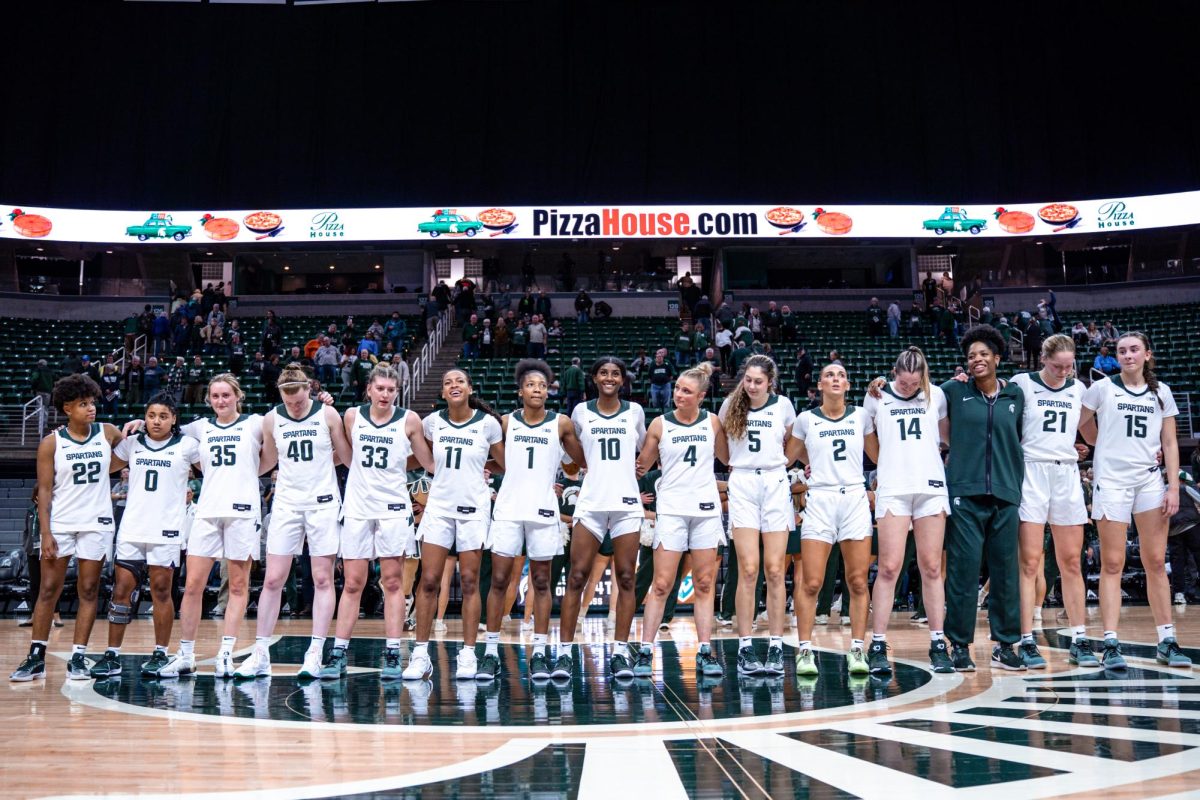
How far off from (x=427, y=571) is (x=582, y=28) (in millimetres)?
29376

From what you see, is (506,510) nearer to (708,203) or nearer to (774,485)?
(774,485)

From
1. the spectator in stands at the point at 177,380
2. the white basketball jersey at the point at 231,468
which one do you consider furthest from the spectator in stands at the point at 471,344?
the white basketball jersey at the point at 231,468

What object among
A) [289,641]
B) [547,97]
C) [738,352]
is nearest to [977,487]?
[289,641]

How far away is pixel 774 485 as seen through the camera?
735 centimetres

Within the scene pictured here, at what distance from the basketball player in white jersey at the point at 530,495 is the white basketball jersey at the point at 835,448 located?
1666mm

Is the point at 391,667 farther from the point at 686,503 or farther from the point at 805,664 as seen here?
the point at 805,664

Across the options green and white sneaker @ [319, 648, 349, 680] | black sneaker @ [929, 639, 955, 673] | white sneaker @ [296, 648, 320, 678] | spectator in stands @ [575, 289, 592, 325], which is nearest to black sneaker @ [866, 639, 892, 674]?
black sneaker @ [929, 639, 955, 673]

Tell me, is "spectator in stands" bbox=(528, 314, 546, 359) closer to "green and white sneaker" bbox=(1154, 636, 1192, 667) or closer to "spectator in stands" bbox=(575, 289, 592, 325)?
"spectator in stands" bbox=(575, 289, 592, 325)

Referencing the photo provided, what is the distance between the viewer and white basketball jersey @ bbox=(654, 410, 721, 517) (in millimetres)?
7305

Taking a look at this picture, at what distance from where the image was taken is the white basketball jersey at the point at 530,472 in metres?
7.19

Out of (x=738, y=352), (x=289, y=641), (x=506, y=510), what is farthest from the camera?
(x=738, y=352)

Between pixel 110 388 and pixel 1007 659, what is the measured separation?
19844mm

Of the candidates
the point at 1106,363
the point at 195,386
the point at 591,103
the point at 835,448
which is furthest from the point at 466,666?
the point at 591,103

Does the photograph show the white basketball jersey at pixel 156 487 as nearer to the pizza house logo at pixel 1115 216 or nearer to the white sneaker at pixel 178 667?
the white sneaker at pixel 178 667
